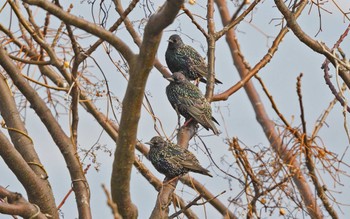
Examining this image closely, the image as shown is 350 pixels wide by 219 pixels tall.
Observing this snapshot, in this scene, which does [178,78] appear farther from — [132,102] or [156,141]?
[132,102]

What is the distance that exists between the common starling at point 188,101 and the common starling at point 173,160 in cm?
36

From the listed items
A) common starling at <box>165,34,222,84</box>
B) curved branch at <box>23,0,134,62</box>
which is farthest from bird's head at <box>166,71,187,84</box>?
curved branch at <box>23,0,134,62</box>

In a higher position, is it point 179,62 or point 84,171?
point 179,62

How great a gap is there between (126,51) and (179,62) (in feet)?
12.7

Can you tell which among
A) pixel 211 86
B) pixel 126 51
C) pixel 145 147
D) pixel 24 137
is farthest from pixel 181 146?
pixel 126 51

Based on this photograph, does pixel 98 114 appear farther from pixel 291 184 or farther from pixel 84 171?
pixel 291 184

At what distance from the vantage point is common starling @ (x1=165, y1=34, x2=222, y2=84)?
7434 mm

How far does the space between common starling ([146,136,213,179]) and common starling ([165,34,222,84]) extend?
1.02 meters

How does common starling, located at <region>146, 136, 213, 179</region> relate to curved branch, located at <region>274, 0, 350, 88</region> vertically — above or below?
below

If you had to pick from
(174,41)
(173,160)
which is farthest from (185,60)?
(173,160)

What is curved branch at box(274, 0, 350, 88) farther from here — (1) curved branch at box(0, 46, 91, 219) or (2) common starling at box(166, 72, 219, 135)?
(1) curved branch at box(0, 46, 91, 219)

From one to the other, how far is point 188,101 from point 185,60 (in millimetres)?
786

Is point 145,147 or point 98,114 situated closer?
point 98,114

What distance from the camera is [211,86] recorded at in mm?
6625
